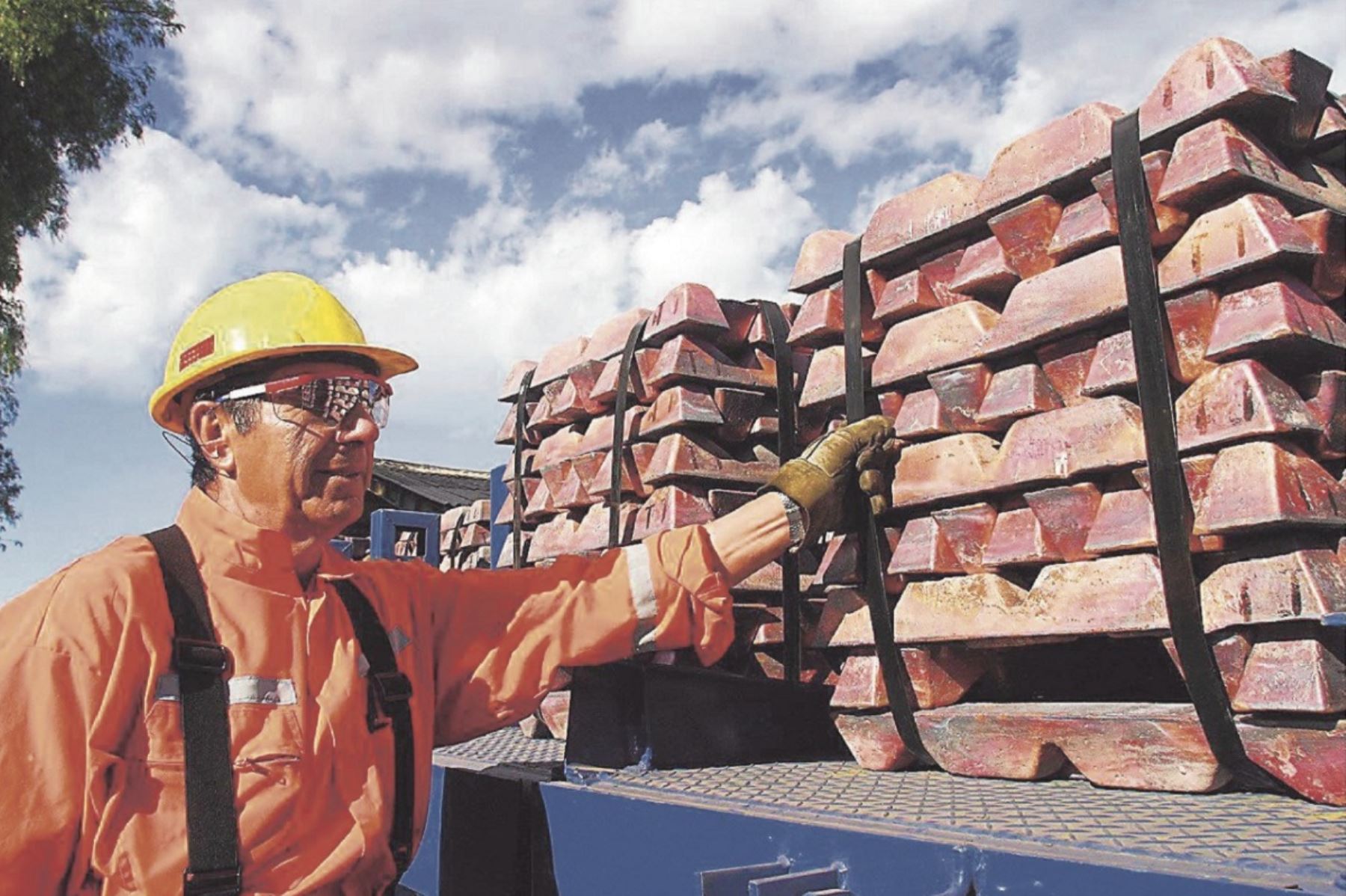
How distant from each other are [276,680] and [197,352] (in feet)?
2.33

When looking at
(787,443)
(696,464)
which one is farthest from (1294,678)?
(696,464)

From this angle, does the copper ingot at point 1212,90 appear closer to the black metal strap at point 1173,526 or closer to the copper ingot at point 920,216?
the black metal strap at point 1173,526

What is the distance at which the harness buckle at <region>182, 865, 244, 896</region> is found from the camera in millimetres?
1939

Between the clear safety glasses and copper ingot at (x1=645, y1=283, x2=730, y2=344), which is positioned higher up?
copper ingot at (x1=645, y1=283, x2=730, y2=344)

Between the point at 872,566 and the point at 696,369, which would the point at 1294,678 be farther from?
the point at 696,369

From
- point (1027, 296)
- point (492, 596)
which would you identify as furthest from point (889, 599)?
point (492, 596)

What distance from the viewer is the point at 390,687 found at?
7.62ft

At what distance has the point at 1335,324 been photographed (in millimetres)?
2059

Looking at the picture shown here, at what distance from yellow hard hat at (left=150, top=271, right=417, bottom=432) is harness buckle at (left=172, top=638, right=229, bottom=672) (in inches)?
22.7

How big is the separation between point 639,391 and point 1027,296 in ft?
4.63

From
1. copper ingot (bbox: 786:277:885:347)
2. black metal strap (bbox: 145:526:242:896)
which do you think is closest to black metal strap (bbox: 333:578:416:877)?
black metal strap (bbox: 145:526:242:896)

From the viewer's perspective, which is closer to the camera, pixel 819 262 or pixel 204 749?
pixel 204 749

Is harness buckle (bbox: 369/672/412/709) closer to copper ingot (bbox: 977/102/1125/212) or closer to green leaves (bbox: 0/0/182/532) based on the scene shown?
copper ingot (bbox: 977/102/1125/212)

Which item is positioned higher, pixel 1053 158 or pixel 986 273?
pixel 1053 158
